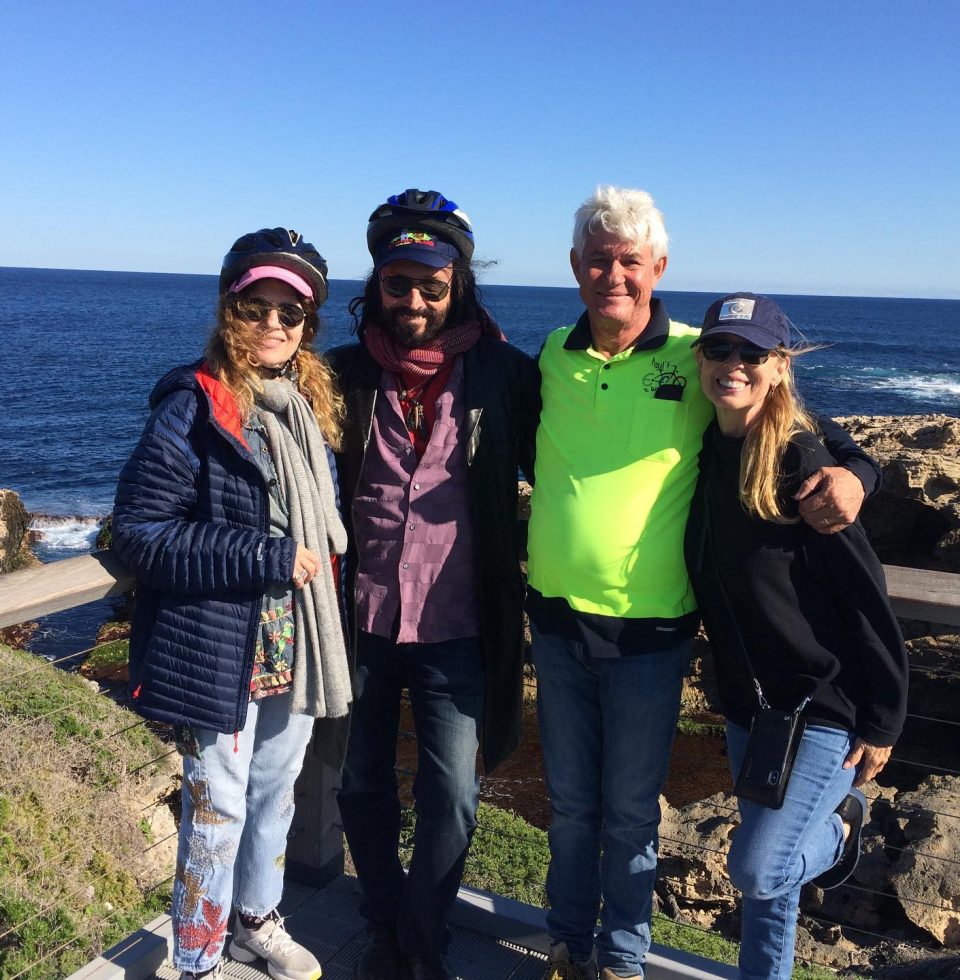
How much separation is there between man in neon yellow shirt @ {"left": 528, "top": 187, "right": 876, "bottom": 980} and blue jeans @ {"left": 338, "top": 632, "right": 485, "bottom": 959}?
28 cm

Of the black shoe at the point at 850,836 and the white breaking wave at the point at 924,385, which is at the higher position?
the black shoe at the point at 850,836

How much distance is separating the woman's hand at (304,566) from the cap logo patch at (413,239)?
1.09 metres

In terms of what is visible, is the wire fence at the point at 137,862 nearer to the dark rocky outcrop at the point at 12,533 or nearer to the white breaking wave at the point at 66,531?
the dark rocky outcrop at the point at 12,533

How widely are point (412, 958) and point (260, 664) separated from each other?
125cm

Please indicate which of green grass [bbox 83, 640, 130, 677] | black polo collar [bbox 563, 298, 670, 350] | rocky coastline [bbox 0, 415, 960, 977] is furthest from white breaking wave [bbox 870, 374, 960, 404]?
black polo collar [bbox 563, 298, 670, 350]

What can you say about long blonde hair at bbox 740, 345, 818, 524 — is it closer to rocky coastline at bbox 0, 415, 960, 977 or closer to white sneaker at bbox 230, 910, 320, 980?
rocky coastline at bbox 0, 415, 960, 977

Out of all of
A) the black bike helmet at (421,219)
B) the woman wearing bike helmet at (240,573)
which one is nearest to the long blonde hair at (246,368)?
the woman wearing bike helmet at (240,573)

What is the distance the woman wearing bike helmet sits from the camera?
104 inches

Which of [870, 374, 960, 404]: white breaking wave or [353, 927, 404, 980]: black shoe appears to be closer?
[353, 927, 404, 980]: black shoe

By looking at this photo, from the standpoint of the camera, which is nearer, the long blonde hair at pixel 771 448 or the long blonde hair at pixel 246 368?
the long blonde hair at pixel 771 448

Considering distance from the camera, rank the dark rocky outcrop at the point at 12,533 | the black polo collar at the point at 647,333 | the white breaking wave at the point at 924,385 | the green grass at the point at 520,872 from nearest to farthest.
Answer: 1. the black polo collar at the point at 647,333
2. the green grass at the point at 520,872
3. the dark rocky outcrop at the point at 12,533
4. the white breaking wave at the point at 924,385

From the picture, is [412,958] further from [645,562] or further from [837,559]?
[837,559]

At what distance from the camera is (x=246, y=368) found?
284cm

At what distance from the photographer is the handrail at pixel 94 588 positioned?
8.67 feet
